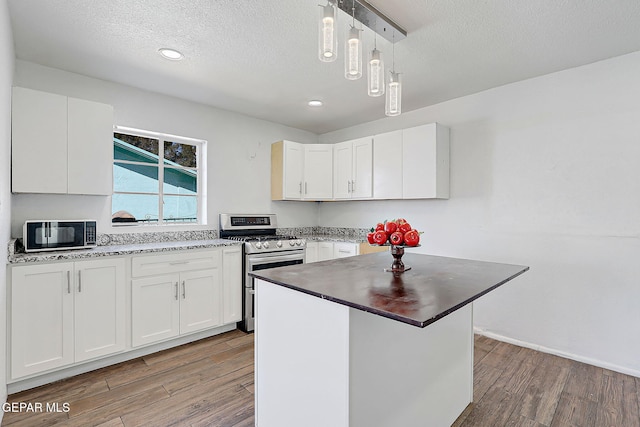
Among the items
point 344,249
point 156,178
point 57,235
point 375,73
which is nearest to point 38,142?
point 57,235

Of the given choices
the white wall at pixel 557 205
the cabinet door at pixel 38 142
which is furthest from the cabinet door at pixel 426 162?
the cabinet door at pixel 38 142

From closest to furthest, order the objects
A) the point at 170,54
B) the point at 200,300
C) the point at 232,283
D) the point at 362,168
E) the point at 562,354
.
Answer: the point at 170,54 → the point at 562,354 → the point at 200,300 → the point at 232,283 → the point at 362,168

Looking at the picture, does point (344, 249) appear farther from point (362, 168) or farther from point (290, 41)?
point (290, 41)

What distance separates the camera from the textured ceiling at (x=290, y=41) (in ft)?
6.43

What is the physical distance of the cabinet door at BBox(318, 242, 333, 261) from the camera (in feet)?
13.4

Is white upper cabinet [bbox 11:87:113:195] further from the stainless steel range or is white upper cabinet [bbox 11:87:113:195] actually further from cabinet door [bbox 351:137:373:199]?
cabinet door [bbox 351:137:373:199]

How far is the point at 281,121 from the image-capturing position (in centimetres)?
438

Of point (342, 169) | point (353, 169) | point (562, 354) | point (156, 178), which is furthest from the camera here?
point (342, 169)

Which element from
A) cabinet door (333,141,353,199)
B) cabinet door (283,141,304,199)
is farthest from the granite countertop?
cabinet door (333,141,353,199)

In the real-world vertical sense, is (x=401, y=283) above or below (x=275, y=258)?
above

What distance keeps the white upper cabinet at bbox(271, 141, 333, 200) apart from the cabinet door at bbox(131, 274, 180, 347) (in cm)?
183

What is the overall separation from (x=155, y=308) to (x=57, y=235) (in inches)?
37.2

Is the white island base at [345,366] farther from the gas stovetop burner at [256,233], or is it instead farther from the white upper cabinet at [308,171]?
the white upper cabinet at [308,171]

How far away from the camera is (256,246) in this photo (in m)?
3.44
